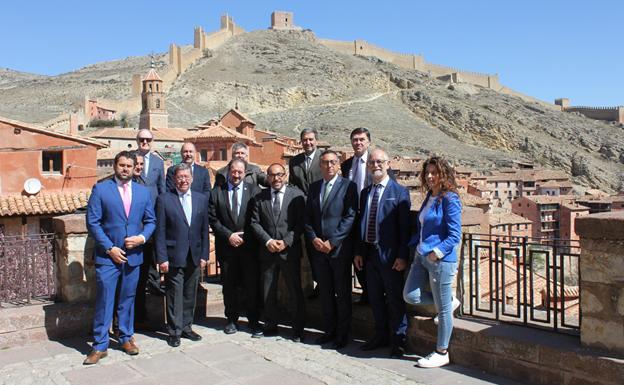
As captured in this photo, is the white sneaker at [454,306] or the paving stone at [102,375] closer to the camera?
the paving stone at [102,375]

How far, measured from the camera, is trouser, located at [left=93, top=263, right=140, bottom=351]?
209 inches

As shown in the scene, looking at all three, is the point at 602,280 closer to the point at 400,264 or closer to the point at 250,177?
the point at 400,264

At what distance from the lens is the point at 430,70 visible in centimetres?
12425

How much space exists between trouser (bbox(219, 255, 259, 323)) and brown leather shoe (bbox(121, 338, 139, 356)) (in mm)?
1115

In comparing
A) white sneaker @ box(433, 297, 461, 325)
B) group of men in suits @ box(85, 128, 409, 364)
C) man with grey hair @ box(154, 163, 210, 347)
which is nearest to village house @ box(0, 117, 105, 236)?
group of men in suits @ box(85, 128, 409, 364)

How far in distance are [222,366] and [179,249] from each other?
1322 millimetres

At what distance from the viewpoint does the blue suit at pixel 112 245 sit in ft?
17.4

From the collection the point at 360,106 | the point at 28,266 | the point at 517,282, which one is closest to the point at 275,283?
the point at 517,282

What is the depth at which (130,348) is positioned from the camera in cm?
542

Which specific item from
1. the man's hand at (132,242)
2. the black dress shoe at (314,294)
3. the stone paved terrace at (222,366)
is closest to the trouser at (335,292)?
the stone paved terrace at (222,366)

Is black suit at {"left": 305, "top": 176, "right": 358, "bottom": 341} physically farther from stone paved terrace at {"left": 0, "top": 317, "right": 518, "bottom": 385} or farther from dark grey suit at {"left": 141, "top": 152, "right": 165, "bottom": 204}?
dark grey suit at {"left": 141, "top": 152, "right": 165, "bottom": 204}

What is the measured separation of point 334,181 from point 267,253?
108 cm

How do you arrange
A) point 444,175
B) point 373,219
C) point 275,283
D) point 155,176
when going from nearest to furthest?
point 444,175
point 373,219
point 275,283
point 155,176

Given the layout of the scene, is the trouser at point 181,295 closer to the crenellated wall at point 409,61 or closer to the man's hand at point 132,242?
the man's hand at point 132,242
